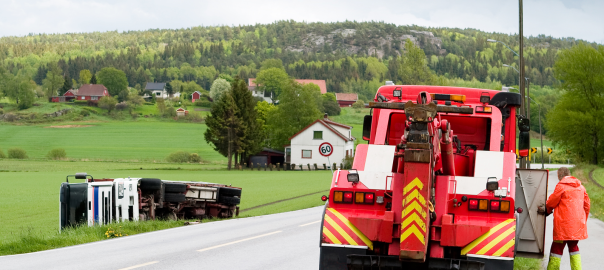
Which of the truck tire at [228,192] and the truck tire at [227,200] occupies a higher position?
the truck tire at [228,192]

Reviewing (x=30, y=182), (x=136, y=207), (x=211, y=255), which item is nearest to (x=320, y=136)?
(x=30, y=182)

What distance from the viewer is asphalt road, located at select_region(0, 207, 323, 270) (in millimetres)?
10109

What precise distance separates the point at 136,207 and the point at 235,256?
6745mm

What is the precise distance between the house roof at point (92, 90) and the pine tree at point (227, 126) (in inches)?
4870

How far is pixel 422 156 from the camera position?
5.95 meters

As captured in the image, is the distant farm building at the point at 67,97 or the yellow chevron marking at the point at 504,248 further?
the distant farm building at the point at 67,97

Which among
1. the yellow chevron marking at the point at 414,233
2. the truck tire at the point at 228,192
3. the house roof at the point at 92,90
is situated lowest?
the truck tire at the point at 228,192

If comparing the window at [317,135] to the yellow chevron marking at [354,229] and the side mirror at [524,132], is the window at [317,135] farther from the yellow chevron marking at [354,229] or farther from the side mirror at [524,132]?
the yellow chevron marking at [354,229]

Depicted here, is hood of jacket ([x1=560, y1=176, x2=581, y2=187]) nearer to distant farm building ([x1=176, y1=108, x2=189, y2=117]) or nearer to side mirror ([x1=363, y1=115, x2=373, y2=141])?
side mirror ([x1=363, y1=115, x2=373, y2=141])

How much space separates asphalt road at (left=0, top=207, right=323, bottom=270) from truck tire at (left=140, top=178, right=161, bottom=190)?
5.24 ft

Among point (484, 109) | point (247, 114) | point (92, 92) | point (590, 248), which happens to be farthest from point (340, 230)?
point (92, 92)

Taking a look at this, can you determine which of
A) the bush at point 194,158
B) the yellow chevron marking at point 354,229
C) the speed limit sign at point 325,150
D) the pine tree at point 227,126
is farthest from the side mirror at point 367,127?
the bush at point 194,158

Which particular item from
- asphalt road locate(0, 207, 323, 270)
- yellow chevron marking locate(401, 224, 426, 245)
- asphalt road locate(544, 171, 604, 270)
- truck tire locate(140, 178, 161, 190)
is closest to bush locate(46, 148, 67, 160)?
truck tire locate(140, 178, 161, 190)

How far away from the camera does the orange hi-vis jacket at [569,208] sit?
28.0ft
